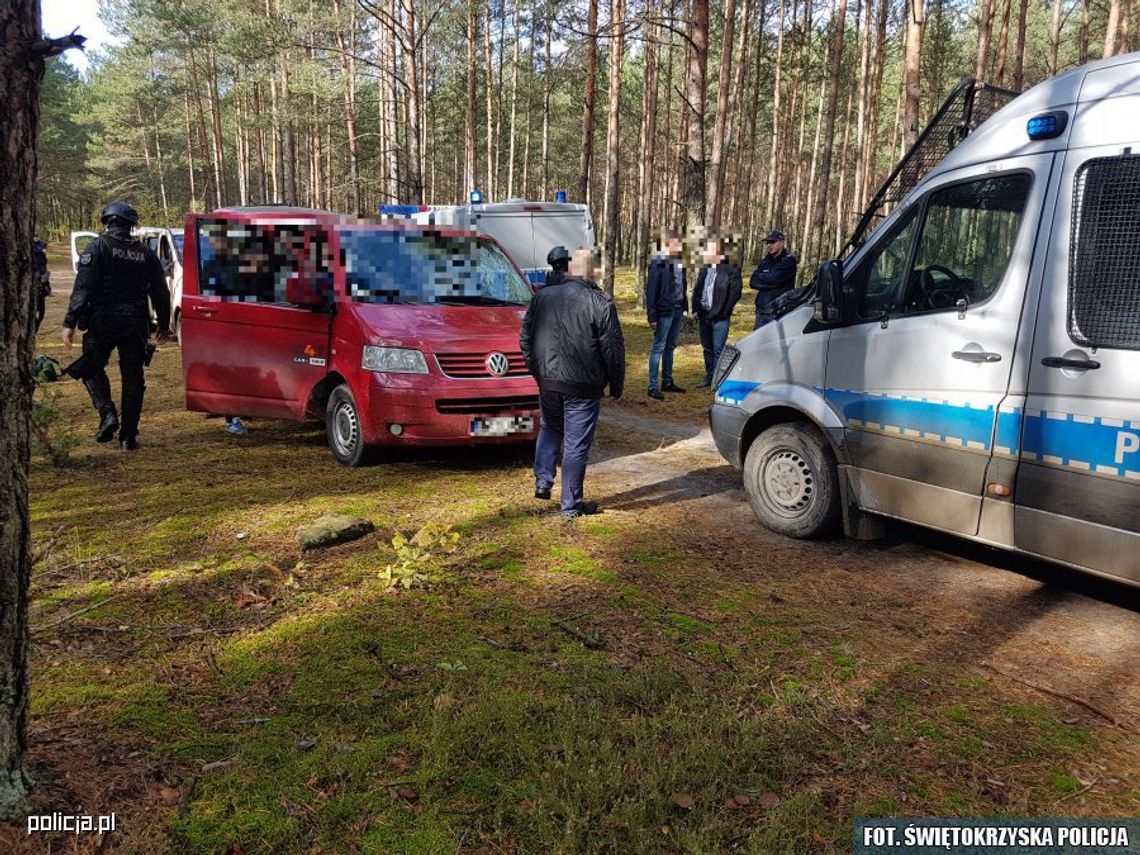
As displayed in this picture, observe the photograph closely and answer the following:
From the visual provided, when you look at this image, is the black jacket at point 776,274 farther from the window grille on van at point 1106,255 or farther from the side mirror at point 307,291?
the window grille on van at point 1106,255

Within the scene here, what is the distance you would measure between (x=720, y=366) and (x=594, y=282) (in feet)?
4.16

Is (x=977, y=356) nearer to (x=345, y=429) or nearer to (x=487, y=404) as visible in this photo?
(x=487, y=404)

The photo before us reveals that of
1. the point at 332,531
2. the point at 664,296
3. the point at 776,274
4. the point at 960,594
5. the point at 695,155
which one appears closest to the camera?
the point at 960,594

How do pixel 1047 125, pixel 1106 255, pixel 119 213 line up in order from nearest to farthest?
pixel 1106 255, pixel 1047 125, pixel 119 213

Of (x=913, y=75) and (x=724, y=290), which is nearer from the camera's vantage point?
(x=724, y=290)

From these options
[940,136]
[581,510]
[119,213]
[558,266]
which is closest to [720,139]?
[940,136]

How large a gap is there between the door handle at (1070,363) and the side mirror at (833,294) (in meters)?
1.34

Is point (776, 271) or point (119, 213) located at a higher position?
point (119, 213)

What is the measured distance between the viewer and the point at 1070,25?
3775 cm

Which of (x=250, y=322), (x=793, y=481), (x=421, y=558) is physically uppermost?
(x=250, y=322)

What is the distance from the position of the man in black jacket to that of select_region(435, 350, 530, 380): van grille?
84cm

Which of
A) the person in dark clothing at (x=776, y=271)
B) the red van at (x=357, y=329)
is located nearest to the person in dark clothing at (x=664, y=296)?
the person in dark clothing at (x=776, y=271)

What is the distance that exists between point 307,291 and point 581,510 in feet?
11.0

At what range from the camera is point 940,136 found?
601cm
